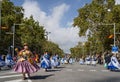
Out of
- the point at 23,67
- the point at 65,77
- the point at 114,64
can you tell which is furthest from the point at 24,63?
the point at 114,64

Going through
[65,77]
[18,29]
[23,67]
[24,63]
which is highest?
[18,29]

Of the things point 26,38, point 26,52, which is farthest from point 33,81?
point 26,38

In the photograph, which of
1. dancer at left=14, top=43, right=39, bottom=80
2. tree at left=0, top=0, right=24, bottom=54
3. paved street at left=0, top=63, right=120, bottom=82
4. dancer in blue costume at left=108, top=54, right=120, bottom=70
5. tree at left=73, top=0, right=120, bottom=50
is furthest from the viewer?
tree at left=0, top=0, right=24, bottom=54

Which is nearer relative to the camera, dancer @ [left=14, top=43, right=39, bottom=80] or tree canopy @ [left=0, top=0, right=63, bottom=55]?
dancer @ [left=14, top=43, right=39, bottom=80]

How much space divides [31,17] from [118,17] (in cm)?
2560

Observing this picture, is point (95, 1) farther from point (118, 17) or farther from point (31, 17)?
point (31, 17)

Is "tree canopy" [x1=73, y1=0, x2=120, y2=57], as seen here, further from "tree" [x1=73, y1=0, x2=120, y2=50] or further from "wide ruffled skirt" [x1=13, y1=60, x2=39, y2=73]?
"wide ruffled skirt" [x1=13, y1=60, x2=39, y2=73]

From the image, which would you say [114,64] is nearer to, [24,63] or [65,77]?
[65,77]

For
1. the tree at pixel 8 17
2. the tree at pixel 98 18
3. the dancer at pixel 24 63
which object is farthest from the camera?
the tree at pixel 8 17

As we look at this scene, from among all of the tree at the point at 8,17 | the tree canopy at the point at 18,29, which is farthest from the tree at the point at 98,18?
the tree at the point at 8,17

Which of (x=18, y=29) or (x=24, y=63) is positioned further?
(x=18, y=29)

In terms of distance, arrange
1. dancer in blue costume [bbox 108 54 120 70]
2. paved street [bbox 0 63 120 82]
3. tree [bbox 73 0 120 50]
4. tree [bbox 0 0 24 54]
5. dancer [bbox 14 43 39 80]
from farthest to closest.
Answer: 1. tree [bbox 0 0 24 54]
2. tree [bbox 73 0 120 50]
3. dancer in blue costume [bbox 108 54 120 70]
4. dancer [bbox 14 43 39 80]
5. paved street [bbox 0 63 120 82]

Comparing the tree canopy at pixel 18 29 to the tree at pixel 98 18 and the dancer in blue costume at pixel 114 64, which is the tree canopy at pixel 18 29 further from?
the dancer in blue costume at pixel 114 64

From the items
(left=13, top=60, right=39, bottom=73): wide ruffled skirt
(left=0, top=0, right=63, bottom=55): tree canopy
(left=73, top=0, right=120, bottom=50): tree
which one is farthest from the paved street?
(left=0, top=0, right=63, bottom=55): tree canopy
